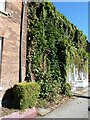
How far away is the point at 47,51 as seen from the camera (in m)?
14.1

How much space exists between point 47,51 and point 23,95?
520 centimetres

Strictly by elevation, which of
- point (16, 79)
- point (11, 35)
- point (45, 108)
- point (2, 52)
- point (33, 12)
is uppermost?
point (33, 12)

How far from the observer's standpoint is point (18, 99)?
945 centimetres

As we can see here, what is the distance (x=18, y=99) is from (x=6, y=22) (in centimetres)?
297

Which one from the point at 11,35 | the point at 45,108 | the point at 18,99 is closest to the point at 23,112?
the point at 18,99

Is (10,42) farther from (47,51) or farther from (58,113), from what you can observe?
(47,51)

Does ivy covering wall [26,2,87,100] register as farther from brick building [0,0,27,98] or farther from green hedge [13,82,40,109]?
green hedge [13,82,40,109]

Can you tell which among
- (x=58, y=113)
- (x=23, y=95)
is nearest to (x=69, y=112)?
(x=58, y=113)

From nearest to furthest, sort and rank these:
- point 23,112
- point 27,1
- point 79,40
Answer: point 23,112
point 27,1
point 79,40

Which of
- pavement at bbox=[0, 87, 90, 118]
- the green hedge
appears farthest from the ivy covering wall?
the green hedge

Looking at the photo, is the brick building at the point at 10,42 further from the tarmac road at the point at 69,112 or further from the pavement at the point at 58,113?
the tarmac road at the point at 69,112

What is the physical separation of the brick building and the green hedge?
1.83ft

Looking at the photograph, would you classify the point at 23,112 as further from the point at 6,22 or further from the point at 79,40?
the point at 79,40

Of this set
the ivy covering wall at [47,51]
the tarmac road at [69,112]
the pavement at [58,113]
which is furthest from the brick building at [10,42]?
the tarmac road at [69,112]
